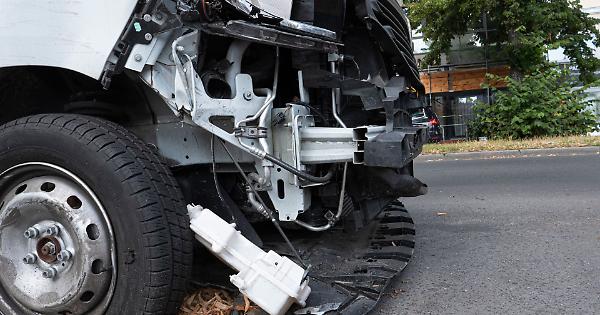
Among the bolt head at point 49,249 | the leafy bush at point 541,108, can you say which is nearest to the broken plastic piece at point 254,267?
the bolt head at point 49,249

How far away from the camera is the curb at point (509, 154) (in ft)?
36.4

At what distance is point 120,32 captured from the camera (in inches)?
94.5

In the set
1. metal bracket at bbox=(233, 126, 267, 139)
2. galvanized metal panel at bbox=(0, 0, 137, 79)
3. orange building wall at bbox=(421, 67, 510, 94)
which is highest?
orange building wall at bbox=(421, 67, 510, 94)

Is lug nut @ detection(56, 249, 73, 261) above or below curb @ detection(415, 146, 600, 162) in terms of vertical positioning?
above

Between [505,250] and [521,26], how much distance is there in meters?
12.3

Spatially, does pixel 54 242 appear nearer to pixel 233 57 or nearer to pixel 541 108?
pixel 233 57

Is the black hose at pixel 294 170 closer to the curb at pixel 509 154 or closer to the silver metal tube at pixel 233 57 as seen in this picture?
the silver metal tube at pixel 233 57

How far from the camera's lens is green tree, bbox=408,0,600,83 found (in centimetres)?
1483

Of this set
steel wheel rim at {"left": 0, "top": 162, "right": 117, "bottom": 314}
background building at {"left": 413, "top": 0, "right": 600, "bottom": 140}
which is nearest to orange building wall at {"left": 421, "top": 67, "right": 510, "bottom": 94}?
background building at {"left": 413, "top": 0, "right": 600, "bottom": 140}

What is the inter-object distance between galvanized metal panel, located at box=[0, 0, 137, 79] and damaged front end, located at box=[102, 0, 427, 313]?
3.3 inches

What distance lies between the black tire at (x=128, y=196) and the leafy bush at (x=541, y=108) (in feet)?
45.6

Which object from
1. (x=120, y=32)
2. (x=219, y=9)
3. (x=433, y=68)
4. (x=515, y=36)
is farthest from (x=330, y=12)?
(x=433, y=68)

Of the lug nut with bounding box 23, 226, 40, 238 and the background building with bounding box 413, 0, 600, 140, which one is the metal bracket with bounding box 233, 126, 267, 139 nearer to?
the lug nut with bounding box 23, 226, 40, 238

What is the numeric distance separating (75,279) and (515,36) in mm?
15517
